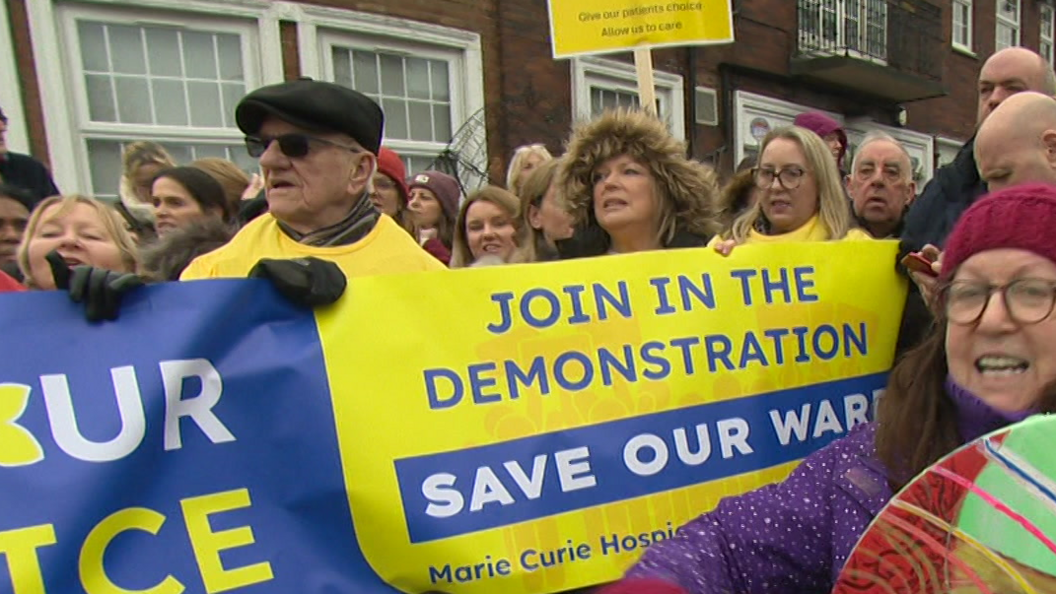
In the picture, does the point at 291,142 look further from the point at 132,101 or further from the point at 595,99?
the point at 595,99

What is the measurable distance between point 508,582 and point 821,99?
12639 mm

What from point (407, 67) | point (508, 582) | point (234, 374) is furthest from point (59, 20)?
point (508, 582)

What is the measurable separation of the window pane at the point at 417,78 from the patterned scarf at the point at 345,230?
19.5 ft

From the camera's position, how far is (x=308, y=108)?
1.79 metres

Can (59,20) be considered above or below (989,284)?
above

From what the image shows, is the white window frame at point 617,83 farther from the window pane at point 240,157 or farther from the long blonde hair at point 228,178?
the long blonde hair at point 228,178

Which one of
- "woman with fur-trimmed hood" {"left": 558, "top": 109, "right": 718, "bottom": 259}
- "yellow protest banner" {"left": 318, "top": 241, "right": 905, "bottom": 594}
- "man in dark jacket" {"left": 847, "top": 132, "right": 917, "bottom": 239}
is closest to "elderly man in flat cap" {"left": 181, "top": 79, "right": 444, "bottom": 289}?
"yellow protest banner" {"left": 318, "top": 241, "right": 905, "bottom": 594}

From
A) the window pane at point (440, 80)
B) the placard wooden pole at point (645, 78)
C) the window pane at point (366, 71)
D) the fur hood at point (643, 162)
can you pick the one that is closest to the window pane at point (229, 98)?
the window pane at point (366, 71)

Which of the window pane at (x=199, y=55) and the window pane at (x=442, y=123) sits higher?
the window pane at (x=199, y=55)

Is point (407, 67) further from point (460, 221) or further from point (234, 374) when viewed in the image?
point (234, 374)

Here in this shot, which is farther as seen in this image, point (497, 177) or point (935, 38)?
point (935, 38)

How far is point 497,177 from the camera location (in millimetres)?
8070

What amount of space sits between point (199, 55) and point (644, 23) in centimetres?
455

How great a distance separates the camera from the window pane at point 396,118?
745cm
